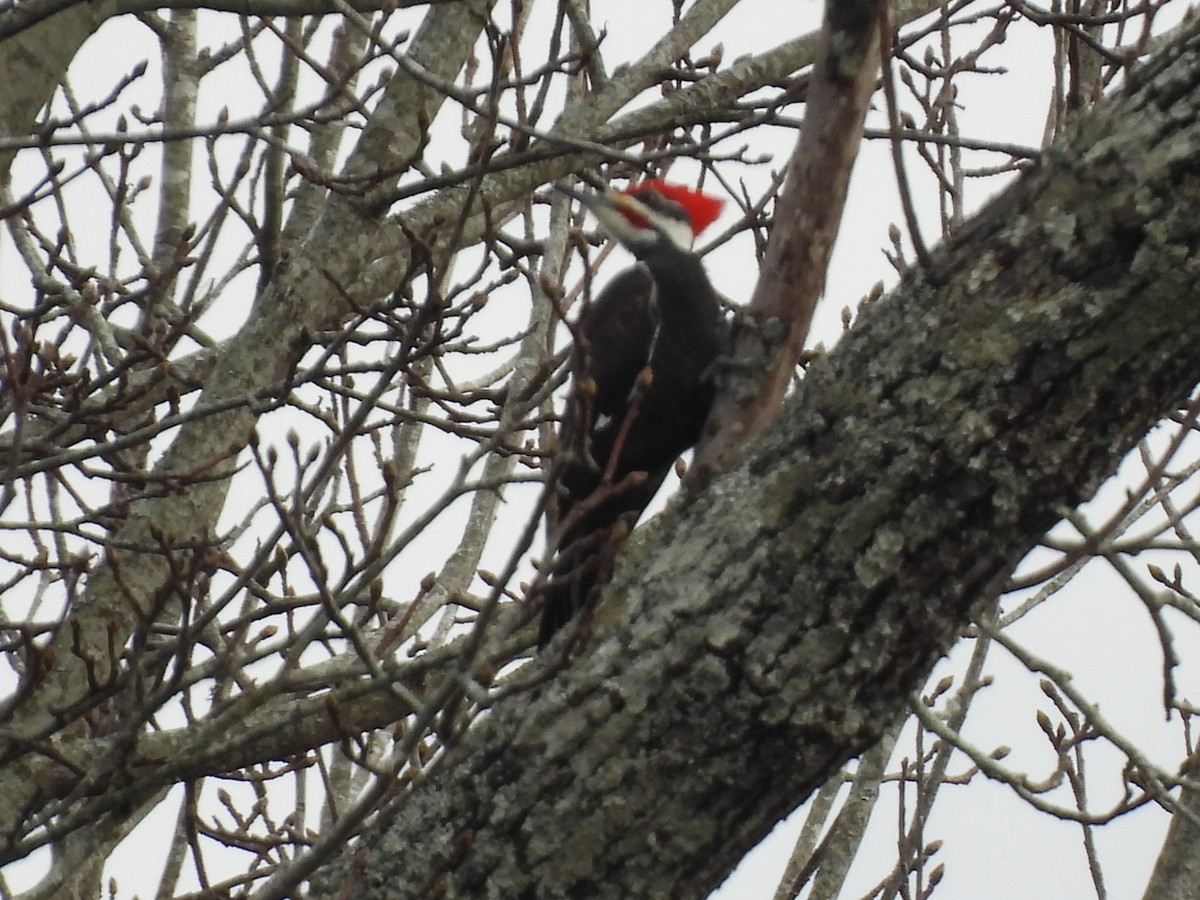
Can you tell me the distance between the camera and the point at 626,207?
3600 millimetres

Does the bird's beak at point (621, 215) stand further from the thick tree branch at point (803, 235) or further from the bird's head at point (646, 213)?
the thick tree branch at point (803, 235)

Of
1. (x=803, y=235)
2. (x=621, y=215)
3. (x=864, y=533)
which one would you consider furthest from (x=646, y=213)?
(x=864, y=533)

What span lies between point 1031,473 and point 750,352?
687mm

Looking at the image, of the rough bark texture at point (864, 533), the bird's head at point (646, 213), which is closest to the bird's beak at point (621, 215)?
the bird's head at point (646, 213)

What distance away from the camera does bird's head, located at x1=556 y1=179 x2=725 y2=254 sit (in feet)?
11.7

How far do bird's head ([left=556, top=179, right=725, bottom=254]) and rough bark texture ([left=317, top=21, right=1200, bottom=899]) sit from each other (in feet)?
6.51

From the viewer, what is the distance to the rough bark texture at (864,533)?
56.9 inches

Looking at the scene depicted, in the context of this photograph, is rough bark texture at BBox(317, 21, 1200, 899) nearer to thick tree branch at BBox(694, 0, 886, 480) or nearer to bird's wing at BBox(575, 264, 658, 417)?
thick tree branch at BBox(694, 0, 886, 480)

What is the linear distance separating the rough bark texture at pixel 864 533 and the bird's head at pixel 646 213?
1983mm

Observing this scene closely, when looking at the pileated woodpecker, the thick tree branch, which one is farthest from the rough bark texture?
the pileated woodpecker

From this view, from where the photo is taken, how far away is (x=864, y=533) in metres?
1.51

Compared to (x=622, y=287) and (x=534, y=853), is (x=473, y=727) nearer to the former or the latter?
(x=534, y=853)

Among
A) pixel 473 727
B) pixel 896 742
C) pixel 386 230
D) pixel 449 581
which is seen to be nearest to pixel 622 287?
pixel 386 230

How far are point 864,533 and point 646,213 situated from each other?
7.34ft
